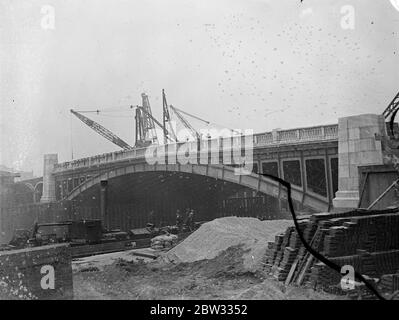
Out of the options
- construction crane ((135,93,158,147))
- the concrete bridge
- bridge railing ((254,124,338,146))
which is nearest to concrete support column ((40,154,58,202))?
the concrete bridge

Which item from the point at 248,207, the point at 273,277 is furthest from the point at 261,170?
the point at 273,277

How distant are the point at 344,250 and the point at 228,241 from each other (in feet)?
11.1

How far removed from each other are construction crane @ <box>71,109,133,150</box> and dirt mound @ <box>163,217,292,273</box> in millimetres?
4630

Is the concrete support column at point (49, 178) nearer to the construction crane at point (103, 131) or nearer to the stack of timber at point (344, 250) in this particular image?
the construction crane at point (103, 131)

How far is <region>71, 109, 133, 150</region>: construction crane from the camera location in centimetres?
1236

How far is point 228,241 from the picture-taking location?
27.7 ft

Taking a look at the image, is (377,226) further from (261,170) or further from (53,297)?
(261,170)

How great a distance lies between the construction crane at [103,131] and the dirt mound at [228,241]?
15.2ft

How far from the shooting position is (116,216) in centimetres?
1717

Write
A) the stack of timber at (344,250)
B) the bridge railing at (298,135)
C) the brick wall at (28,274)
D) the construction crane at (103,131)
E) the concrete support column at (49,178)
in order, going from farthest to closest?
1. the concrete support column at (49,178)
2. the construction crane at (103,131)
3. the bridge railing at (298,135)
4. the stack of timber at (344,250)
5. the brick wall at (28,274)

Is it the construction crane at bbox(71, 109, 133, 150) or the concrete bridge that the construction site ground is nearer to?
the concrete bridge

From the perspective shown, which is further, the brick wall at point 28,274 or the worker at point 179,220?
the worker at point 179,220

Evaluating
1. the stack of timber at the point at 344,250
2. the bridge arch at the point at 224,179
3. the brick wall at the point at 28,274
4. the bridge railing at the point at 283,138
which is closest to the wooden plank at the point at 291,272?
the stack of timber at the point at 344,250

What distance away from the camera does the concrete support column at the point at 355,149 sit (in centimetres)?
791
